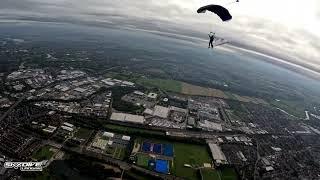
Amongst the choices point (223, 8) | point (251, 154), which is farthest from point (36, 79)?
point (223, 8)

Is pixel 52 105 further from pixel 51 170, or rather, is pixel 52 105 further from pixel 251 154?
pixel 251 154

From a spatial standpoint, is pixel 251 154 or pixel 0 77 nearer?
pixel 251 154

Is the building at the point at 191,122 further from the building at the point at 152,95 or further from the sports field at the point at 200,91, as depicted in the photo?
the sports field at the point at 200,91

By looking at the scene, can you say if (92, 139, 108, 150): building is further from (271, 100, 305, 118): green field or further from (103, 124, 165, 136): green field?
(271, 100, 305, 118): green field

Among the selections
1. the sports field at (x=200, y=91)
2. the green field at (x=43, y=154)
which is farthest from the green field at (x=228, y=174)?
the sports field at (x=200, y=91)

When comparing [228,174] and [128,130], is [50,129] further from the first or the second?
[228,174]

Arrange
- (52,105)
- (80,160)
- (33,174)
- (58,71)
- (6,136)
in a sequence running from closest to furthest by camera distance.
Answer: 1. (33,174)
2. (80,160)
3. (6,136)
4. (52,105)
5. (58,71)
